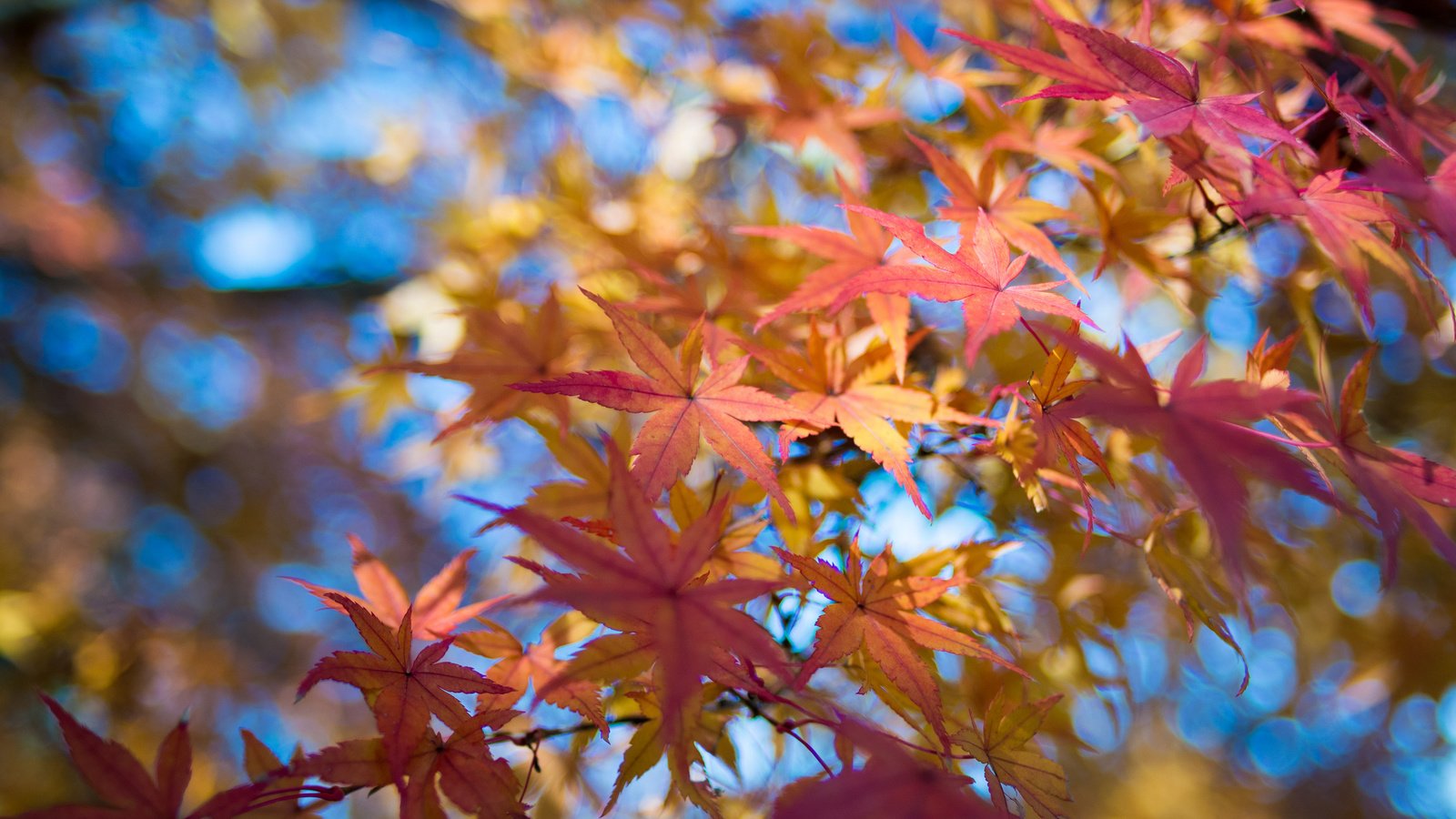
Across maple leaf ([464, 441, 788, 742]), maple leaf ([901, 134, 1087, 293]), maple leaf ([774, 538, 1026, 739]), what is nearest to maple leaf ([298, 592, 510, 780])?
maple leaf ([464, 441, 788, 742])

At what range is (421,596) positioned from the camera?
0.63 m

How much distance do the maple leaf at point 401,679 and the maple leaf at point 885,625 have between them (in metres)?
0.24

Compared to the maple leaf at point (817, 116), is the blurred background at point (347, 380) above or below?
below

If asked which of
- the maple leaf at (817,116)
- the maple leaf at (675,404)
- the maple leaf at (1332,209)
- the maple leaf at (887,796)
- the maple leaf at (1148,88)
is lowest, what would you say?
the maple leaf at (887,796)

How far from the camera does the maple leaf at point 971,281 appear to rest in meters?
0.50

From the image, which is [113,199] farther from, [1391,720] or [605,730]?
[1391,720]

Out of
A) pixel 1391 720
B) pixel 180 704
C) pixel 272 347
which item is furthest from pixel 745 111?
pixel 272 347

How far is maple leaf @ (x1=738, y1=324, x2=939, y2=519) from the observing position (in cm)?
53

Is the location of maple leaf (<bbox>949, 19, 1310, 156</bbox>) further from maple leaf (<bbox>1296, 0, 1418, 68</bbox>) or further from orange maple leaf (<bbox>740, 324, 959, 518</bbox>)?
maple leaf (<bbox>1296, 0, 1418, 68</bbox>)

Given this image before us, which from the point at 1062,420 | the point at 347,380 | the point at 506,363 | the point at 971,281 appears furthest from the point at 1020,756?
the point at 347,380

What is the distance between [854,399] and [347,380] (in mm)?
1171

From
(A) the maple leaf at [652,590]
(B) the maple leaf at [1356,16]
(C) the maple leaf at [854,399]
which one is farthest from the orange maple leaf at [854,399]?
(B) the maple leaf at [1356,16]

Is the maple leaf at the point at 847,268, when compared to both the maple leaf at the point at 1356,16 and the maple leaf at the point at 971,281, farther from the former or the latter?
the maple leaf at the point at 1356,16

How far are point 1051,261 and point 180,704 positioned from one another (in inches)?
115
